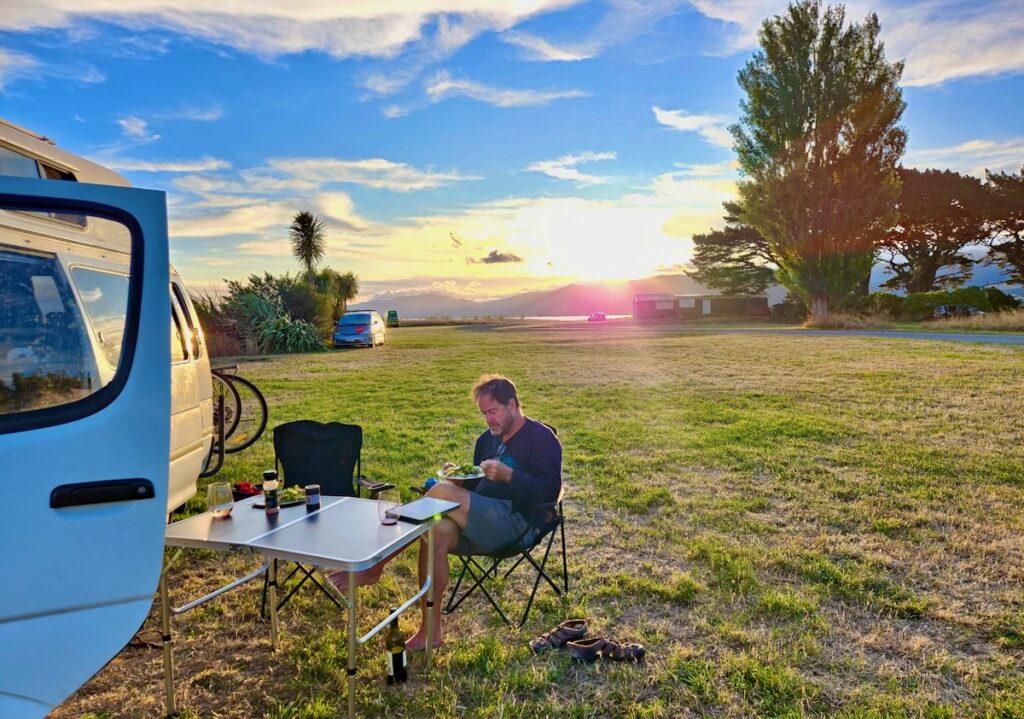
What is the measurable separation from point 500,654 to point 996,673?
7.88 ft

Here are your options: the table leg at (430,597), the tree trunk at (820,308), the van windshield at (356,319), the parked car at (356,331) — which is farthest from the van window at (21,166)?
the tree trunk at (820,308)

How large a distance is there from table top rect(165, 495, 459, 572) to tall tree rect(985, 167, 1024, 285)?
42475 mm

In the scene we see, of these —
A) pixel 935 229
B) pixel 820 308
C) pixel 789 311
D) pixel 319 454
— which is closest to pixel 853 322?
pixel 820 308

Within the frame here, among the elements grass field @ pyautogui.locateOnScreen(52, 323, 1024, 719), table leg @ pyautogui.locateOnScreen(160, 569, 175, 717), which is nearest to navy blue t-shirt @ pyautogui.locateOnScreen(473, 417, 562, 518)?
grass field @ pyautogui.locateOnScreen(52, 323, 1024, 719)

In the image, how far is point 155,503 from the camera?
1877 mm

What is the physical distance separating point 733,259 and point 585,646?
1610 inches

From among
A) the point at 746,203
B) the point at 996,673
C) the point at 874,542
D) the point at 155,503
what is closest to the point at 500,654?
the point at 155,503

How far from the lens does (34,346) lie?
1883mm

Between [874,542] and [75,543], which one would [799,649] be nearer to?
[874,542]

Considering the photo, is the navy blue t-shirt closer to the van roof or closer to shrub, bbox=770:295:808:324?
the van roof

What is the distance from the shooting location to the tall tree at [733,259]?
3934cm

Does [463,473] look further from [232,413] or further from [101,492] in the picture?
[232,413]

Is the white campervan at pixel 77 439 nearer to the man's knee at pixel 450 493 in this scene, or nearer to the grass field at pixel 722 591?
the grass field at pixel 722 591

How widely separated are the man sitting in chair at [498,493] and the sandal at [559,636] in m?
0.50
